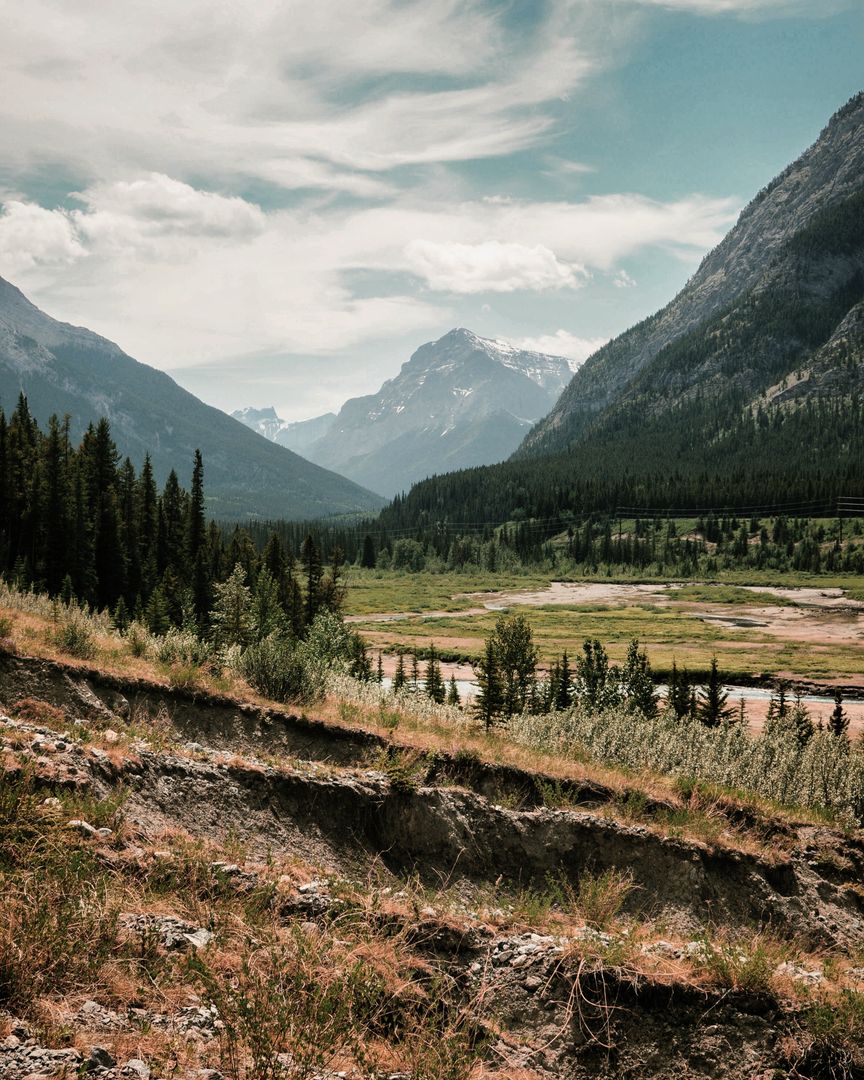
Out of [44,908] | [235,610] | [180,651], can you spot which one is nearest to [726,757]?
[180,651]

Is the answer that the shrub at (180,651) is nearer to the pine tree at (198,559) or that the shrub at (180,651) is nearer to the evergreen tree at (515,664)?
the evergreen tree at (515,664)

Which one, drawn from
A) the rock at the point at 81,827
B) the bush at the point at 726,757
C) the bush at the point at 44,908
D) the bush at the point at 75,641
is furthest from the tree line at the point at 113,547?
the bush at the point at 44,908

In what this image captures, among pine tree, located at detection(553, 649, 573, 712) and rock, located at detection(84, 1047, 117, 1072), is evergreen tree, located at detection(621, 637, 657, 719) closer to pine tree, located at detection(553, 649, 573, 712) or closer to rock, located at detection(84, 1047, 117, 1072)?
pine tree, located at detection(553, 649, 573, 712)

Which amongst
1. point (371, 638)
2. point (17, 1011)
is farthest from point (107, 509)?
point (17, 1011)

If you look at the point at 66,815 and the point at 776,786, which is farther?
the point at 776,786

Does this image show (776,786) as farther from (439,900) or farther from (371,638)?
(371,638)

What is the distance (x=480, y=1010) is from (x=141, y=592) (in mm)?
71800

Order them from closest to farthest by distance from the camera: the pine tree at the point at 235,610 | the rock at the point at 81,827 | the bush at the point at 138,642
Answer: the rock at the point at 81,827
the bush at the point at 138,642
the pine tree at the point at 235,610

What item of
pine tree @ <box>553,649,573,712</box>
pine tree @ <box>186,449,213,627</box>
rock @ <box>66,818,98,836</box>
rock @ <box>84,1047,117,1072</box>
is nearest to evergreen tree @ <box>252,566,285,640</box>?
pine tree @ <box>186,449,213,627</box>

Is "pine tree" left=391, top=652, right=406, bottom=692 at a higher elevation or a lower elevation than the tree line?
lower

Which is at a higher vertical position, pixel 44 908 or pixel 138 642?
pixel 138 642

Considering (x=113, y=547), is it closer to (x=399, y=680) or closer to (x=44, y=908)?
(x=399, y=680)

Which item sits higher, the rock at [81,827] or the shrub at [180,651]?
the shrub at [180,651]

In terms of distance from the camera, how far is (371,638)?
319 ft
